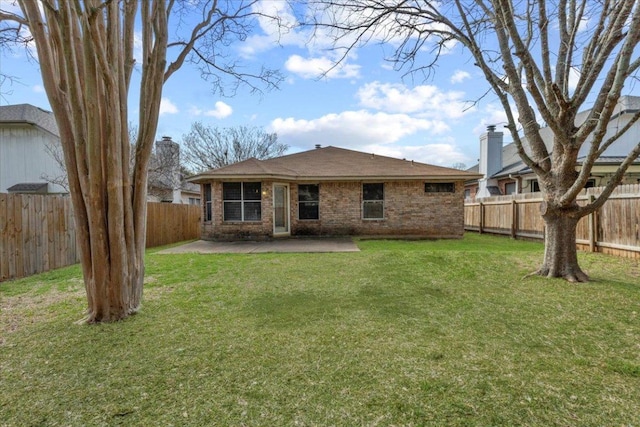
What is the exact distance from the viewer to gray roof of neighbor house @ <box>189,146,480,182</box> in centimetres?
1166

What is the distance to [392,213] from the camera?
12703mm

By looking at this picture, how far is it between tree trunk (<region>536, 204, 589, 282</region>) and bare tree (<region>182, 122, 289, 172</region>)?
24.8 m

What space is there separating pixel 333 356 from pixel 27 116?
62.1 ft

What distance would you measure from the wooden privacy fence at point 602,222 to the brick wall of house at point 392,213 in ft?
6.56

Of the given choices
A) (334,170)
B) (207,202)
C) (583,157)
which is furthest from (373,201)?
(583,157)

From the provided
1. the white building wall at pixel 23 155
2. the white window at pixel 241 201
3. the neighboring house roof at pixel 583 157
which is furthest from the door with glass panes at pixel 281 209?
the white building wall at pixel 23 155

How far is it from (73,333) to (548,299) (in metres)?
5.93

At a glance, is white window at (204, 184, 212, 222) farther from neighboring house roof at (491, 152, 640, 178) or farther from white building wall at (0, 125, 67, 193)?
neighboring house roof at (491, 152, 640, 178)

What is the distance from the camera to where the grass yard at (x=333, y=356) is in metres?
2.13

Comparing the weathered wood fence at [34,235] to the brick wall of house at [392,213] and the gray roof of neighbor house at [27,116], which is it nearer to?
the brick wall of house at [392,213]

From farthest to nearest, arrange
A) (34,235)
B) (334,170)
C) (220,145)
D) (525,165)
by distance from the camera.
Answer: (220,145)
(525,165)
(334,170)
(34,235)

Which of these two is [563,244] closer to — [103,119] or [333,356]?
[333,356]

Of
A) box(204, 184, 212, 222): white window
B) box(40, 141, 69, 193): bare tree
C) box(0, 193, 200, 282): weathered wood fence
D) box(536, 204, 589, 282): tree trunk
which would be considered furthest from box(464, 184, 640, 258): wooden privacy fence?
box(40, 141, 69, 193): bare tree

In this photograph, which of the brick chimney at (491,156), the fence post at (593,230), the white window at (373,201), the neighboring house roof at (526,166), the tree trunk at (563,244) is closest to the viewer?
the tree trunk at (563,244)
